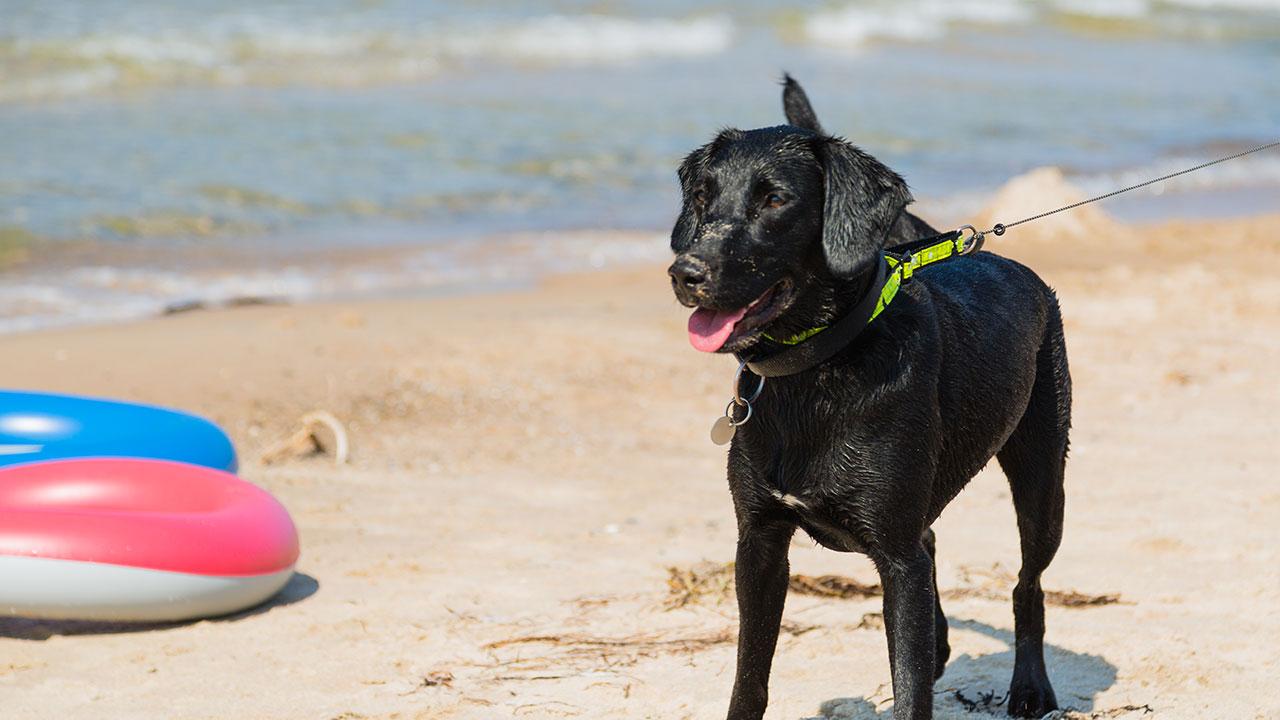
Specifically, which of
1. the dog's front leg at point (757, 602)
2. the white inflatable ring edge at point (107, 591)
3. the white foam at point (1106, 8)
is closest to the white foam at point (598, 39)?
the white foam at point (1106, 8)

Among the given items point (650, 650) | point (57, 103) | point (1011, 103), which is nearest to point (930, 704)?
point (650, 650)

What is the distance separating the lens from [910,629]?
3.56 m

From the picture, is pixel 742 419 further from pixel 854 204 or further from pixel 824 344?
pixel 854 204

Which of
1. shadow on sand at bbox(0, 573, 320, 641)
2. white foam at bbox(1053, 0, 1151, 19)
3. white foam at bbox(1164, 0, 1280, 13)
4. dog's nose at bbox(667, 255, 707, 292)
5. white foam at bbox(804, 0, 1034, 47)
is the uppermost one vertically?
white foam at bbox(1164, 0, 1280, 13)

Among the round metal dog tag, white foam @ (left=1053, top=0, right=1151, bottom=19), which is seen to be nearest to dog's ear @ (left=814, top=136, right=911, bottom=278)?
the round metal dog tag

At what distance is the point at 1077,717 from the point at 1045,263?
7.47m

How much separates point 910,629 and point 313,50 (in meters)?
21.5

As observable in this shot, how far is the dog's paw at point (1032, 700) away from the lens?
172 inches

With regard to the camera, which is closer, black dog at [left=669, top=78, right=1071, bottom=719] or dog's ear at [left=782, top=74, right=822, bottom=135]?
black dog at [left=669, top=78, right=1071, bottom=719]

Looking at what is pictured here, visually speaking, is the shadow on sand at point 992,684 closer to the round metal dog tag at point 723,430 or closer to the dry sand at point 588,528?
the dry sand at point 588,528

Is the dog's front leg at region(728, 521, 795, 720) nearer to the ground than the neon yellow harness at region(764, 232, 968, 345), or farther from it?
nearer to the ground

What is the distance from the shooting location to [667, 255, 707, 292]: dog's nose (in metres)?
3.23

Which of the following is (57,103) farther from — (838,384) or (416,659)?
(838,384)

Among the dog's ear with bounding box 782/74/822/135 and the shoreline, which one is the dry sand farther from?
the dog's ear with bounding box 782/74/822/135
